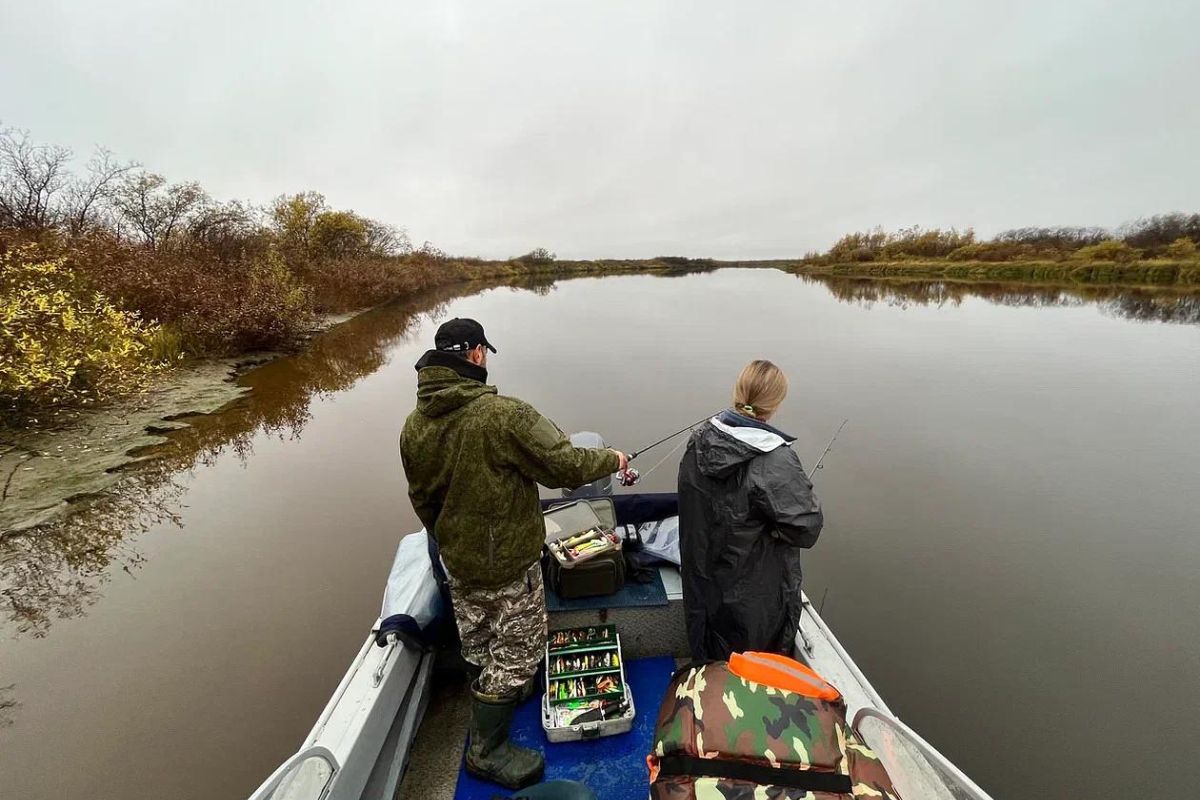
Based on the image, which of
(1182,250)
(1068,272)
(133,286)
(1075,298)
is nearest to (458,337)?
(133,286)

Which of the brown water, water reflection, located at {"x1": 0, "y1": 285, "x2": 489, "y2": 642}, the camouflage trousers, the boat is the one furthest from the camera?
water reflection, located at {"x1": 0, "y1": 285, "x2": 489, "y2": 642}

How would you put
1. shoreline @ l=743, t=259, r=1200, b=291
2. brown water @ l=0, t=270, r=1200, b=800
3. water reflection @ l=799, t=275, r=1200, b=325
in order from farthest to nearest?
shoreline @ l=743, t=259, r=1200, b=291
water reflection @ l=799, t=275, r=1200, b=325
brown water @ l=0, t=270, r=1200, b=800

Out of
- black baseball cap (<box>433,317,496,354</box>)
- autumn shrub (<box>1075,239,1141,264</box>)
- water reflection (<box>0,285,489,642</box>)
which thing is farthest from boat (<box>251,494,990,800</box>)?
autumn shrub (<box>1075,239,1141,264</box>)

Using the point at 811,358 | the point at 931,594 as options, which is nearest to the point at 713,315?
the point at 811,358

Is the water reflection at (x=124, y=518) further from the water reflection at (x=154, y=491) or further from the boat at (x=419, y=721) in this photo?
the boat at (x=419, y=721)

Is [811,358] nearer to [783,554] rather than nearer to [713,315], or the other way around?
[713,315]

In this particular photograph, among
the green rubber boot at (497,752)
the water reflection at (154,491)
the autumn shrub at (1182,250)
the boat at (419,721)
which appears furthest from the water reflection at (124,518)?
the autumn shrub at (1182,250)

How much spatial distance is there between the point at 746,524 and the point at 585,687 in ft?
3.88

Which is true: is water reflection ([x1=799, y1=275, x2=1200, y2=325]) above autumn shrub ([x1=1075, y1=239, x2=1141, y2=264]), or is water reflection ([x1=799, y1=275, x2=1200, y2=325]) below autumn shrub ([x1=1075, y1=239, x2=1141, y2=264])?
below

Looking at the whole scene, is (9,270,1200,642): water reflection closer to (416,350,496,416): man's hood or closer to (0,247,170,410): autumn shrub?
(0,247,170,410): autumn shrub

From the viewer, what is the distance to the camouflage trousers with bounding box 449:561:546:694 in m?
1.93

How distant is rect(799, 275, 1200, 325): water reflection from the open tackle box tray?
829 inches

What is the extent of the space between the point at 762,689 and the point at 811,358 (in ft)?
35.9

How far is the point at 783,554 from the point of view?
75.6 inches
